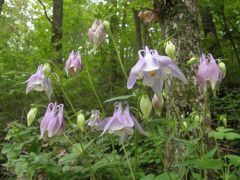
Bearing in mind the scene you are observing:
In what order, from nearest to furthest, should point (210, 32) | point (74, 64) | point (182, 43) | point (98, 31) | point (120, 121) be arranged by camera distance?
point (120, 121), point (98, 31), point (74, 64), point (182, 43), point (210, 32)

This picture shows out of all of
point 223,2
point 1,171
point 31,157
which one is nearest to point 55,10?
point 223,2

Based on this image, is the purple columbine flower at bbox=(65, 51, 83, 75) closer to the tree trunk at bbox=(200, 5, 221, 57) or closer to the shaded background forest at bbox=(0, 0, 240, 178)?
the shaded background forest at bbox=(0, 0, 240, 178)

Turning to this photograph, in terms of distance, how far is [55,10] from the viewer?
27.8ft

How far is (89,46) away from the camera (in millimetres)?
6922

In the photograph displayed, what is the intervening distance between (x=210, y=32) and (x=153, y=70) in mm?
7874

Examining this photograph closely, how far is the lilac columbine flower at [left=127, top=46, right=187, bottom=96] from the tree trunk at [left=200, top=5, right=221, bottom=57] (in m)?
6.70

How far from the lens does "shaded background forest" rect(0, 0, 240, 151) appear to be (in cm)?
553

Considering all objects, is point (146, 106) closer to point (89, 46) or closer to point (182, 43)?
point (182, 43)

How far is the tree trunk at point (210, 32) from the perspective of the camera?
8148 millimetres

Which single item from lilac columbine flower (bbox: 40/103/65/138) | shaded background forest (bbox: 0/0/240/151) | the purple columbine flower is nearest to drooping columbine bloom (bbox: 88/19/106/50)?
the purple columbine flower

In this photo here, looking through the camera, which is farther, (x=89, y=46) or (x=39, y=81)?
(x=89, y=46)

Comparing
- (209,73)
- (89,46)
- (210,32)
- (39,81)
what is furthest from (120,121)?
(210,32)

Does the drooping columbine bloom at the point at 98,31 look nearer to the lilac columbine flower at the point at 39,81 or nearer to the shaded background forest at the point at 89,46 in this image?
the lilac columbine flower at the point at 39,81

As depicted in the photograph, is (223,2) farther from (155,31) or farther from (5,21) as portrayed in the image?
(5,21)
